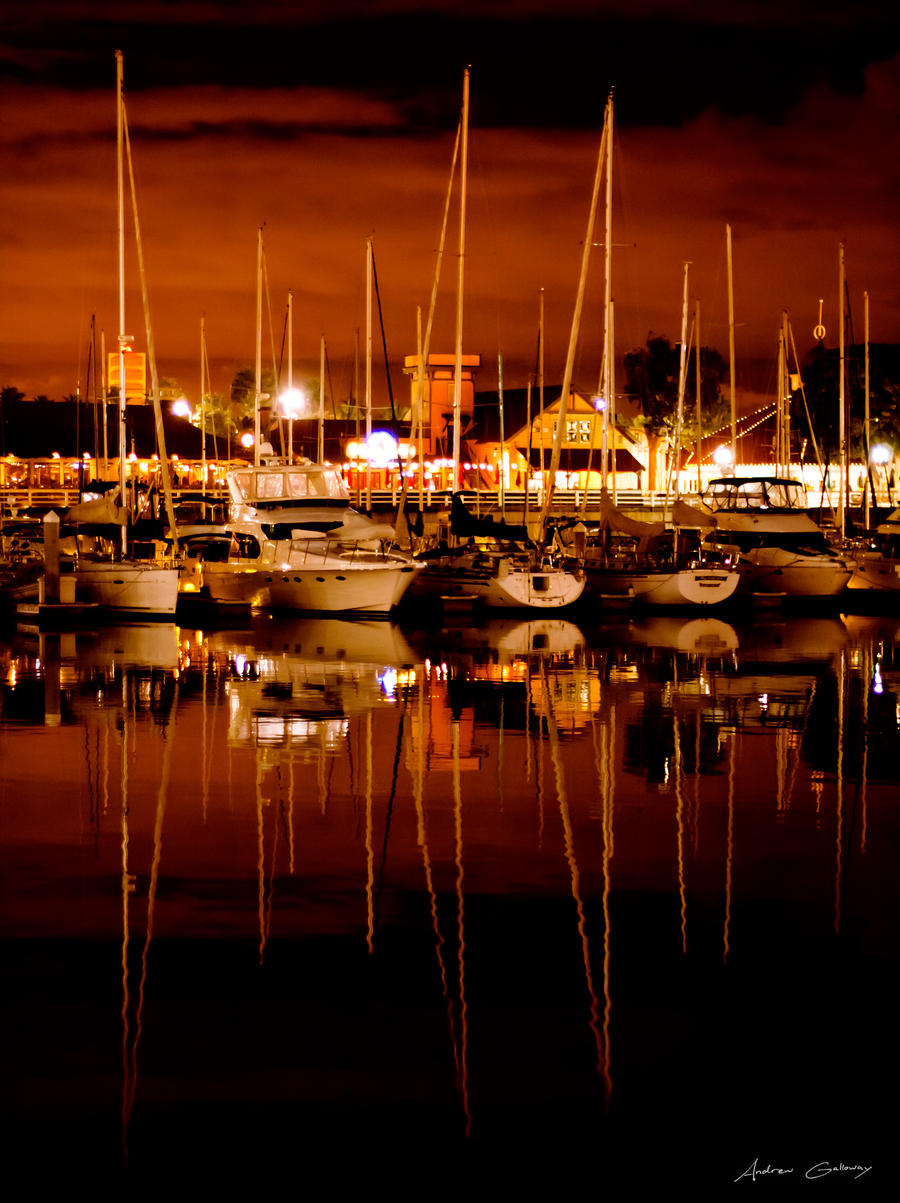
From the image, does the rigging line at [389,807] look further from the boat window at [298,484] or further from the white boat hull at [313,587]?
the boat window at [298,484]

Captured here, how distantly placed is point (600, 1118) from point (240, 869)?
5374mm

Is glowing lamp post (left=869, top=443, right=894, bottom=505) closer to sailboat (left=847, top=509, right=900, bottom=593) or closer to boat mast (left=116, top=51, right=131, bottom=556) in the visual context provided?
sailboat (left=847, top=509, right=900, bottom=593)

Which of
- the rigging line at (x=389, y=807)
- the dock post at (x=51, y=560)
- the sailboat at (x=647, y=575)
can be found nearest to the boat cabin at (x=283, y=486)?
the dock post at (x=51, y=560)

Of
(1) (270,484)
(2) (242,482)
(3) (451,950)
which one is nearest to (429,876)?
(3) (451,950)

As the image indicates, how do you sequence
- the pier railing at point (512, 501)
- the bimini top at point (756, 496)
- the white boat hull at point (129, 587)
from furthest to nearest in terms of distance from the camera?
the pier railing at point (512, 501), the bimini top at point (756, 496), the white boat hull at point (129, 587)

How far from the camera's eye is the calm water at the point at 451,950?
24.1 feet

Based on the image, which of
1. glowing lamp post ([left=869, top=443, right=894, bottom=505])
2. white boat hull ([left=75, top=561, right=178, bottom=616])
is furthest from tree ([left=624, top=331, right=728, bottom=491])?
white boat hull ([left=75, top=561, right=178, bottom=616])

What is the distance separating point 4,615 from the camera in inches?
1706

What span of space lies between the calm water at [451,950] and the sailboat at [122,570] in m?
18.4

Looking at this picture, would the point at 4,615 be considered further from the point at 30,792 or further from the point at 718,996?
the point at 718,996

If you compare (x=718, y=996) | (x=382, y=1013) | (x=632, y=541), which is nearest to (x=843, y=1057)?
(x=718, y=996)
